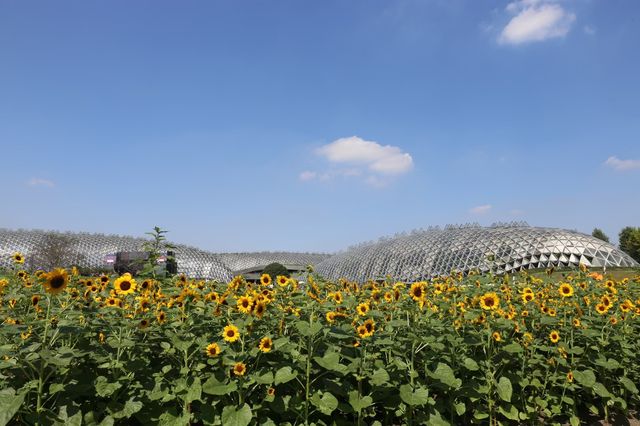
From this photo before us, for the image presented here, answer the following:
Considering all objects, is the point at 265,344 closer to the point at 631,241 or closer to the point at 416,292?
the point at 416,292

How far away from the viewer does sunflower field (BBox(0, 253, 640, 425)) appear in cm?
343

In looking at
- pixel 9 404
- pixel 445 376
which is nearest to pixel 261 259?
pixel 445 376

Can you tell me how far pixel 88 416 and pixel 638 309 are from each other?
6.54m

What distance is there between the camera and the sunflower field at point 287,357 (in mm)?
3430

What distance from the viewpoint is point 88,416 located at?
3.35m

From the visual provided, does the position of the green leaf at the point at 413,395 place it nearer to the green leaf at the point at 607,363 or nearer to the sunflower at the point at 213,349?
the sunflower at the point at 213,349

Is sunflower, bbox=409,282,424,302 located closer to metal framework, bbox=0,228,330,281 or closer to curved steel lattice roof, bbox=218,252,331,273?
metal framework, bbox=0,228,330,281

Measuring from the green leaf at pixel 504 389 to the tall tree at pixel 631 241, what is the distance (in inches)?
3591

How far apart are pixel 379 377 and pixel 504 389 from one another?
1575 millimetres

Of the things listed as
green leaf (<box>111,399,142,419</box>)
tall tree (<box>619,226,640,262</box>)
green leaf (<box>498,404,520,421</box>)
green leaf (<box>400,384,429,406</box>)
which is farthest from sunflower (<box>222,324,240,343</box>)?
tall tree (<box>619,226,640,262</box>)

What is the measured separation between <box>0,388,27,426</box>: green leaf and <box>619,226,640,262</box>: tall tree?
3736 inches

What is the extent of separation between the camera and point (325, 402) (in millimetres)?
3627

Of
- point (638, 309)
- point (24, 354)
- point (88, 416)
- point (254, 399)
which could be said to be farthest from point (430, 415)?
point (638, 309)

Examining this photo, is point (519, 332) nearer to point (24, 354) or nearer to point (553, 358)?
point (553, 358)
